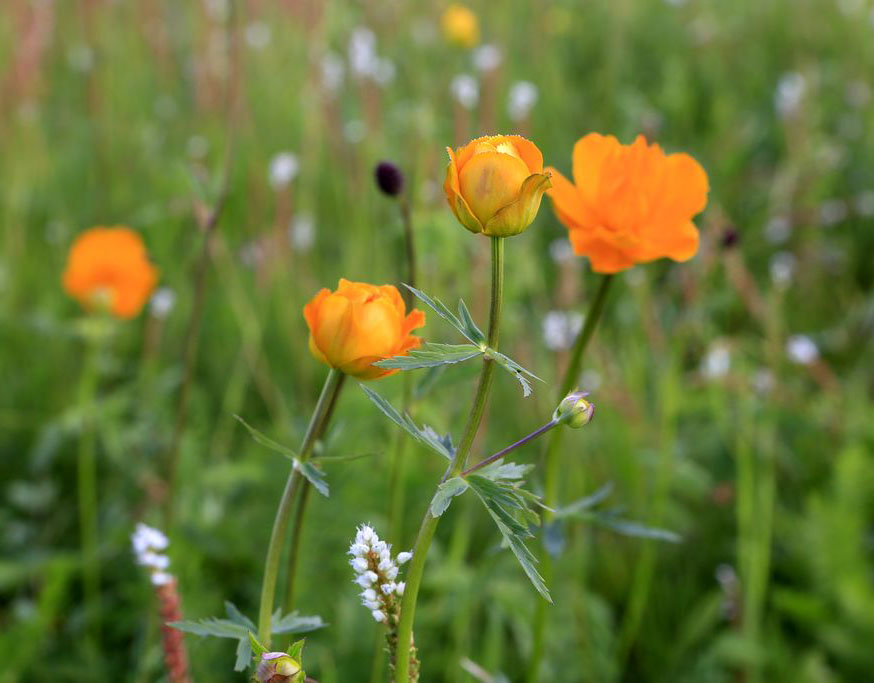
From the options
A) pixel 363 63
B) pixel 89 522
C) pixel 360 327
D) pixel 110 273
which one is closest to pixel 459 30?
pixel 363 63

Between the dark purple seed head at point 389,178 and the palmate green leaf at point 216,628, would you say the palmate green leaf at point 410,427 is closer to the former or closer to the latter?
the palmate green leaf at point 216,628

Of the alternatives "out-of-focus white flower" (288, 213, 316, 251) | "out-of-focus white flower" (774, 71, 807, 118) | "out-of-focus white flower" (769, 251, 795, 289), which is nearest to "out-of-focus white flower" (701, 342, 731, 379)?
"out-of-focus white flower" (769, 251, 795, 289)

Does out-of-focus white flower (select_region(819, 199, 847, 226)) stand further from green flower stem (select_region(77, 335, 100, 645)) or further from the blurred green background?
green flower stem (select_region(77, 335, 100, 645))

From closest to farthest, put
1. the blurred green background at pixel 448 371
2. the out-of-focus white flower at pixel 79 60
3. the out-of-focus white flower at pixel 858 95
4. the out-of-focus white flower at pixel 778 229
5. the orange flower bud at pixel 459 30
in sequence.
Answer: the blurred green background at pixel 448 371 < the out-of-focus white flower at pixel 778 229 < the orange flower bud at pixel 459 30 < the out-of-focus white flower at pixel 858 95 < the out-of-focus white flower at pixel 79 60

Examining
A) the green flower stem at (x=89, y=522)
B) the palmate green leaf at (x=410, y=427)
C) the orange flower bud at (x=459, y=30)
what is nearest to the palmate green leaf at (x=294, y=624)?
the palmate green leaf at (x=410, y=427)

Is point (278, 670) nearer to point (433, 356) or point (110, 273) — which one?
point (433, 356)

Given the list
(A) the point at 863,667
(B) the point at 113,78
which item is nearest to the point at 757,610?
(A) the point at 863,667
